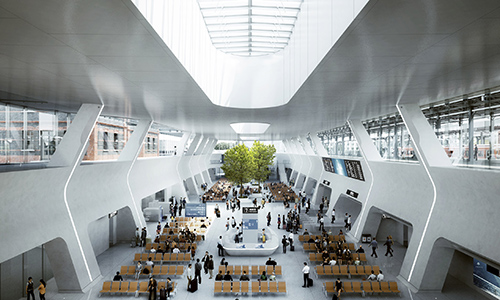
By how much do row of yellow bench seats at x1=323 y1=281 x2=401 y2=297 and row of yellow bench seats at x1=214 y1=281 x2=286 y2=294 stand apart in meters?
1.91

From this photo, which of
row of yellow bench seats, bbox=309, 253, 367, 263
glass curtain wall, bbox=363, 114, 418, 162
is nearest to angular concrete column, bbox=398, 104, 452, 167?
glass curtain wall, bbox=363, 114, 418, 162

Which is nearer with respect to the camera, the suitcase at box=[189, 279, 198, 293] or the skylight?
the skylight

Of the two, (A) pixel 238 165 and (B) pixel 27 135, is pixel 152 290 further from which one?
(A) pixel 238 165

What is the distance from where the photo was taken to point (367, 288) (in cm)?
1298

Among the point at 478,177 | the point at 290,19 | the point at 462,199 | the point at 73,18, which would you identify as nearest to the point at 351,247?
the point at 462,199

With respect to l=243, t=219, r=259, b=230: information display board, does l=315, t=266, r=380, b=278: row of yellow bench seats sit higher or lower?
lower

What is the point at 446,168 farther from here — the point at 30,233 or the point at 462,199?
the point at 30,233

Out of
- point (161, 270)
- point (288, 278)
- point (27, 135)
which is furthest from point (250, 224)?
point (27, 135)

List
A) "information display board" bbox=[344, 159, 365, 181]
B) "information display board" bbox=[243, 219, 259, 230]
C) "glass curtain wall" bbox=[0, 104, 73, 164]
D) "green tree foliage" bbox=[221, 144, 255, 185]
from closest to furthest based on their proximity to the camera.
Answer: "glass curtain wall" bbox=[0, 104, 73, 164] < "information display board" bbox=[243, 219, 259, 230] < "information display board" bbox=[344, 159, 365, 181] < "green tree foliage" bbox=[221, 144, 255, 185]

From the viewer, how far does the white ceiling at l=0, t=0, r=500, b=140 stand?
4.53 m

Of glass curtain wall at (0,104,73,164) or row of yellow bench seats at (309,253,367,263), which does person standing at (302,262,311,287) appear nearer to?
row of yellow bench seats at (309,253,367,263)

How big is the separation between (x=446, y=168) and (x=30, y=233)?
1501 centimetres

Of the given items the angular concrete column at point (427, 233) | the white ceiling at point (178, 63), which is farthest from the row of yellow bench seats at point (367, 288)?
the white ceiling at point (178, 63)

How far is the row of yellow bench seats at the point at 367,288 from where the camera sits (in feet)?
42.2
